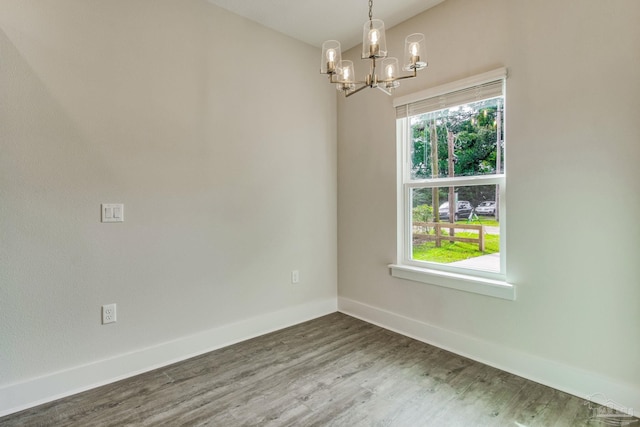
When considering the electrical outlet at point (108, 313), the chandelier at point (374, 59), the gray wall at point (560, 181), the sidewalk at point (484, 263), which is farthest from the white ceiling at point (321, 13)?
the electrical outlet at point (108, 313)

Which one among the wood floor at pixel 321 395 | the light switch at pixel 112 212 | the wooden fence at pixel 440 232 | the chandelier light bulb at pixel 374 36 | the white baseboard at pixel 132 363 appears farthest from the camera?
the wooden fence at pixel 440 232

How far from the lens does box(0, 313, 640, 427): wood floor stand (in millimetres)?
1797

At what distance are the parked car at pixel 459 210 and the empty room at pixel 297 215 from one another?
0.02 metres

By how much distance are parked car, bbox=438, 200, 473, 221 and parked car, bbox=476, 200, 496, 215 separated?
65mm

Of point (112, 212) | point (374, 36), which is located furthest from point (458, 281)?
point (112, 212)

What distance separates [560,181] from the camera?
81.2 inches

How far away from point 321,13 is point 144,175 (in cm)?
199

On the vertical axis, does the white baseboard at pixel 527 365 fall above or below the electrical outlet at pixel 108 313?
below

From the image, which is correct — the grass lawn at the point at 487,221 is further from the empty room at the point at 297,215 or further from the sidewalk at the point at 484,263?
the sidewalk at the point at 484,263

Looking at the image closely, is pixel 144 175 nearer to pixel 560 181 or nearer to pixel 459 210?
pixel 459 210

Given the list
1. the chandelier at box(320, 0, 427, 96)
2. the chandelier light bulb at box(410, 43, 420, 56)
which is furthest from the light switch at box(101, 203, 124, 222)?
the chandelier light bulb at box(410, 43, 420, 56)

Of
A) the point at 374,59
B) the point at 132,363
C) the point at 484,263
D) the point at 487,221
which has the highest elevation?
the point at 374,59

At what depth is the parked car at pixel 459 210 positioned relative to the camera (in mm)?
2588

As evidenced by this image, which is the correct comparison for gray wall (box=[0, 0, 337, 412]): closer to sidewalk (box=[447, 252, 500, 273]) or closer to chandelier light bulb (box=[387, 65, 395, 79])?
chandelier light bulb (box=[387, 65, 395, 79])
